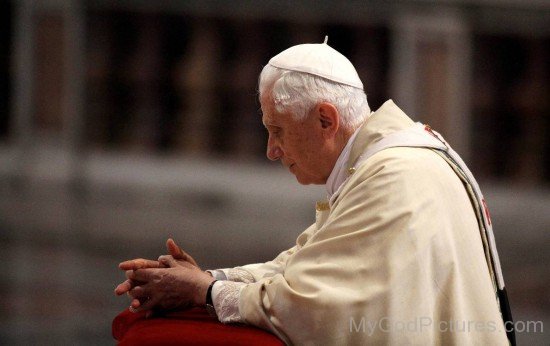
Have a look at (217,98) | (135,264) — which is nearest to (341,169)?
(135,264)

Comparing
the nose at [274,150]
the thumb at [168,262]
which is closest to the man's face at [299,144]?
the nose at [274,150]

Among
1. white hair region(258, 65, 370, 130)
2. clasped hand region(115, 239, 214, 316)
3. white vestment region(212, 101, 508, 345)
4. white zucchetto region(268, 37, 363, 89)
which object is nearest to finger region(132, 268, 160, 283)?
clasped hand region(115, 239, 214, 316)

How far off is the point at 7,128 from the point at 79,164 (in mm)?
1121

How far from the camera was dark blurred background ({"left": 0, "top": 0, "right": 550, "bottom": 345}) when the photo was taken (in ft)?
45.5

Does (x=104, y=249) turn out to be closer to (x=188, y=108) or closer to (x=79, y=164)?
(x=79, y=164)

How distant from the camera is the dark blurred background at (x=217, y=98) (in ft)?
45.5

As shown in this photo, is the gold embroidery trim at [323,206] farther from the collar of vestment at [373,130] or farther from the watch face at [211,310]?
the watch face at [211,310]

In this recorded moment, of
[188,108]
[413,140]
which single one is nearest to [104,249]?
[188,108]

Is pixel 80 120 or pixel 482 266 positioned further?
pixel 80 120

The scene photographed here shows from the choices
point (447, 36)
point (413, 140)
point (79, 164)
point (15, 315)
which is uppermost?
point (447, 36)

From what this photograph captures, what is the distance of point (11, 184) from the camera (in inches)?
563

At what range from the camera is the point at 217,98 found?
15.3m

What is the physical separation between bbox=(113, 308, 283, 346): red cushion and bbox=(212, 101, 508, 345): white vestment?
0.06 meters

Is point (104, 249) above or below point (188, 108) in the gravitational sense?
below
